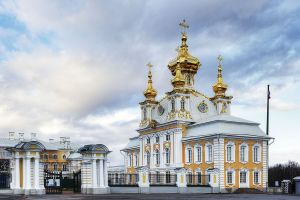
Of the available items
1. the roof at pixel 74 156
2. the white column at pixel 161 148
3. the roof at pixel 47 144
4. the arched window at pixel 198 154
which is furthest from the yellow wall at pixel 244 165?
the roof at pixel 47 144

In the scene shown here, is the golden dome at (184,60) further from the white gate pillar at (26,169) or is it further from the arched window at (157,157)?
the white gate pillar at (26,169)

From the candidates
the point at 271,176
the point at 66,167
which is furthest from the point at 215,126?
the point at 66,167

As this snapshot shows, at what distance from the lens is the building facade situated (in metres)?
47.9

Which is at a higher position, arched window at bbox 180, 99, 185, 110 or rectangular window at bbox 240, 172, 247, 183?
arched window at bbox 180, 99, 185, 110

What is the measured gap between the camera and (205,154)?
162 feet

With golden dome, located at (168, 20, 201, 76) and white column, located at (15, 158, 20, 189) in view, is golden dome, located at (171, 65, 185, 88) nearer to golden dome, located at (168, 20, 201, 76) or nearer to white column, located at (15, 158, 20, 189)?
golden dome, located at (168, 20, 201, 76)

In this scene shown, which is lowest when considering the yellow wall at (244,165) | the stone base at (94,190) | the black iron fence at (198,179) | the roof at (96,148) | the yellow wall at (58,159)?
the yellow wall at (58,159)

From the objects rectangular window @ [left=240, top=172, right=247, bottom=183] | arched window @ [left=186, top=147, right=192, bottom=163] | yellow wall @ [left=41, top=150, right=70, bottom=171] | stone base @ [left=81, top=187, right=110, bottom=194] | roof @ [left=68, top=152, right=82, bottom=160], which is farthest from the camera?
yellow wall @ [left=41, top=150, right=70, bottom=171]

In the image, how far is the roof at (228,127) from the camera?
158ft

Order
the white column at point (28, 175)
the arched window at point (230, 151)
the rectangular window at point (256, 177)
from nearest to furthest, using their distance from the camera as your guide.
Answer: the white column at point (28, 175)
the arched window at point (230, 151)
the rectangular window at point (256, 177)

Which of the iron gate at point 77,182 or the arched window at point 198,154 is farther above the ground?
the arched window at point 198,154

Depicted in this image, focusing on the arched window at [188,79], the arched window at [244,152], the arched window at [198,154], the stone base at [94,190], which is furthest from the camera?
the arched window at [188,79]

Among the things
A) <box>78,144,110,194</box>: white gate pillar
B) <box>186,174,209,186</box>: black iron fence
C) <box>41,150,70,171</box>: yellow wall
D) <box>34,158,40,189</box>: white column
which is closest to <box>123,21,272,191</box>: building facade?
<box>186,174,209,186</box>: black iron fence

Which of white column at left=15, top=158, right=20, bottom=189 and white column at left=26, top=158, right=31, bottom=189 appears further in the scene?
white column at left=15, top=158, right=20, bottom=189
